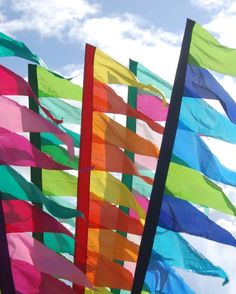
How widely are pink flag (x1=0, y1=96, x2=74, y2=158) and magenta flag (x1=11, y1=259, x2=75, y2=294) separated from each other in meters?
2.07

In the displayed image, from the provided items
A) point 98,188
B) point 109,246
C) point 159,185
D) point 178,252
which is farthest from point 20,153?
point 178,252

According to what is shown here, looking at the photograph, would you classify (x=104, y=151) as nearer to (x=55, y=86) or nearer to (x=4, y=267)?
(x=55, y=86)

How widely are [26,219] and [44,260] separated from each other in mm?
714

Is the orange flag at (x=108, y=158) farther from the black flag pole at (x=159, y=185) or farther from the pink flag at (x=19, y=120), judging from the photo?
the pink flag at (x=19, y=120)

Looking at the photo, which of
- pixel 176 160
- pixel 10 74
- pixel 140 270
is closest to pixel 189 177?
pixel 176 160

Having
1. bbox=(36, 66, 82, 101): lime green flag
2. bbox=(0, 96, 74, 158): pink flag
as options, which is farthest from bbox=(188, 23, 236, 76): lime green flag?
bbox=(0, 96, 74, 158): pink flag

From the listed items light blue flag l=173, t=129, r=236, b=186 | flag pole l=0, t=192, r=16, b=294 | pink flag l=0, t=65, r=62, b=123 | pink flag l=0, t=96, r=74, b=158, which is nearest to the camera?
flag pole l=0, t=192, r=16, b=294

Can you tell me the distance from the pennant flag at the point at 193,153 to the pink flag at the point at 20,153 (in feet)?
6.79

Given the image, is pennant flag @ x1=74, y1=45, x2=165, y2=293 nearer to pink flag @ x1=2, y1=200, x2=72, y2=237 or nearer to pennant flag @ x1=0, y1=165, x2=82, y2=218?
pink flag @ x1=2, y1=200, x2=72, y2=237

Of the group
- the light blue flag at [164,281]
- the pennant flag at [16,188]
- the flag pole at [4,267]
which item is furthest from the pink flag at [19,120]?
the light blue flag at [164,281]

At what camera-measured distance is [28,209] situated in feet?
33.9

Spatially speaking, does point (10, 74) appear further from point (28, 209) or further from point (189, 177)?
point (189, 177)

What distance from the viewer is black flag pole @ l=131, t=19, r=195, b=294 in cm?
1104

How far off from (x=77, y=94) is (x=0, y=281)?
4313mm
